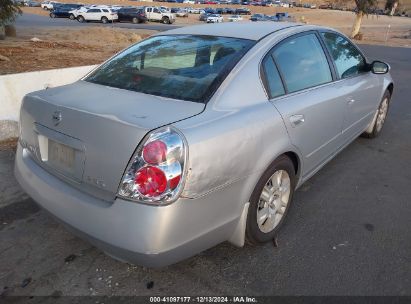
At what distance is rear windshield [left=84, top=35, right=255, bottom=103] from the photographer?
272 centimetres

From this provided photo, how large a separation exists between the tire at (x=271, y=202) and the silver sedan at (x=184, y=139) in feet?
0.03

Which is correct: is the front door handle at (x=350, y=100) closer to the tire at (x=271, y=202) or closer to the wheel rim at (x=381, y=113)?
the tire at (x=271, y=202)

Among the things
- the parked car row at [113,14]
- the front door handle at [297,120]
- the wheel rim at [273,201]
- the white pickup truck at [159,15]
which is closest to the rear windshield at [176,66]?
the front door handle at [297,120]

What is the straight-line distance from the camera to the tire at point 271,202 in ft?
8.97

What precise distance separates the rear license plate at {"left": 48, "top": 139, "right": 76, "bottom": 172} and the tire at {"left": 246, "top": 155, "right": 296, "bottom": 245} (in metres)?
1.20

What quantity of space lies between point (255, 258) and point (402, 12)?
11614cm

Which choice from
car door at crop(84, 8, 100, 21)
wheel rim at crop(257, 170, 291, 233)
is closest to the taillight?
wheel rim at crop(257, 170, 291, 233)

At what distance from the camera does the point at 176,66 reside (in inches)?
122

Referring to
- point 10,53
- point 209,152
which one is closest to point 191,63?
point 209,152

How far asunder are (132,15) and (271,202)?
152 feet

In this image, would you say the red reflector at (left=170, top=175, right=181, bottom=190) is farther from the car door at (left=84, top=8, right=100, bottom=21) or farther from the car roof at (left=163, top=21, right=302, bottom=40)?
the car door at (left=84, top=8, right=100, bottom=21)

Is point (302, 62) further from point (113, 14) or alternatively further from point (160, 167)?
point (113, 14)

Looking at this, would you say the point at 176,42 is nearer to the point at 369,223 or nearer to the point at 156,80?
the point at 156,80

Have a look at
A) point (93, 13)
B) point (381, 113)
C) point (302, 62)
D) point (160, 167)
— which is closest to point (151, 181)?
point (160, 167)
